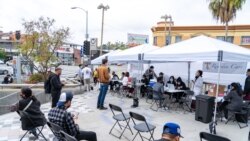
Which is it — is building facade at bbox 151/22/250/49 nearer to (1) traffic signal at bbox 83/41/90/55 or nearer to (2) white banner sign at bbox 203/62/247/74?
(1) traffic signal at bbox 83/41/90/55

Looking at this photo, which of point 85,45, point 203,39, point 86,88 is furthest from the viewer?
point 85,45

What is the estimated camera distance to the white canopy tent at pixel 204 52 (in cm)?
602

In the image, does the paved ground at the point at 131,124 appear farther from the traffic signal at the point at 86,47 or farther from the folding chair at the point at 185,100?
the traffic signal at the point at 86,47

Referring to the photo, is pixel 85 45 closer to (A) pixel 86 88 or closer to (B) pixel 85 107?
(A) pixel 86 88

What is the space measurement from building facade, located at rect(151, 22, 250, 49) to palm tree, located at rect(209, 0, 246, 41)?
35.0ft

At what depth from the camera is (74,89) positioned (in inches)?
499

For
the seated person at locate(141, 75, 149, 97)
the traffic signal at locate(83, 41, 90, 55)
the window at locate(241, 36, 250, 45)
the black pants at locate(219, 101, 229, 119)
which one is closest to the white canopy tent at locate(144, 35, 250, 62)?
the black pants at locate(219, 101, 229, 119)

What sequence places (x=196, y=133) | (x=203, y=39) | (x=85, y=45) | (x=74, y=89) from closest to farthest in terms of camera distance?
(x=196, y=133) → (x=203, y=39) → (x=74, y=89) → (x=85, y=45)

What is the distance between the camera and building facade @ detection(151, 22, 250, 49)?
30.5 m

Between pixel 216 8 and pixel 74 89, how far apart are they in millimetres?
11739

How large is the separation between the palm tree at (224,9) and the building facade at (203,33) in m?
10.7

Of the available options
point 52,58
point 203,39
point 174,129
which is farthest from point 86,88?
point 174,129

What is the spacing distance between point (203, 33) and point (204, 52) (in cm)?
2793

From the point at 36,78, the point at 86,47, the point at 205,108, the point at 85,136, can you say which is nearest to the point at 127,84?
the point at 205,108
